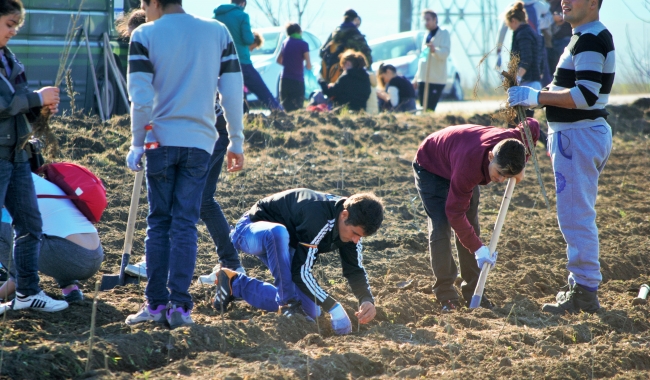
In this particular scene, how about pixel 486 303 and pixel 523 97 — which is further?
pixel 486 303

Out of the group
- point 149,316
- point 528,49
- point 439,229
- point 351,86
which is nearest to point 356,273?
point 439,229

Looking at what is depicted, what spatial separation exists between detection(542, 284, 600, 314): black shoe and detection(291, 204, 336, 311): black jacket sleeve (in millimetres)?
1531

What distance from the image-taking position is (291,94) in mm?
12023

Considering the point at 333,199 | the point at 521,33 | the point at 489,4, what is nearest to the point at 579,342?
the point at 333,199

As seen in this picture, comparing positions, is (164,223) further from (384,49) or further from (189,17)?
(384,49)

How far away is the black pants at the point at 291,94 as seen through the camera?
1184 cm

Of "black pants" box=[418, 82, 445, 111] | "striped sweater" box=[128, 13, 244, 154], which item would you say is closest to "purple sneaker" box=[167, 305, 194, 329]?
"striped sweater" box=[128, 13, 244, 154]

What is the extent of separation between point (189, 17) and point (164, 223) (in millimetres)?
1086

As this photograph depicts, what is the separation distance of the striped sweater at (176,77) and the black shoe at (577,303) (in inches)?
94.2

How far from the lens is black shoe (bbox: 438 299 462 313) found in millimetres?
4866

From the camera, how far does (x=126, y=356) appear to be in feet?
12.1

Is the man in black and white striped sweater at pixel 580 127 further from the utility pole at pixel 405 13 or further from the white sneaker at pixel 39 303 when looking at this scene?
the utility pole at pixel 405 13

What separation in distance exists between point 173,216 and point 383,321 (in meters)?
1.40

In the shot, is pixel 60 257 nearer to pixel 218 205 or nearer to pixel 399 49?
pixel 218 205
